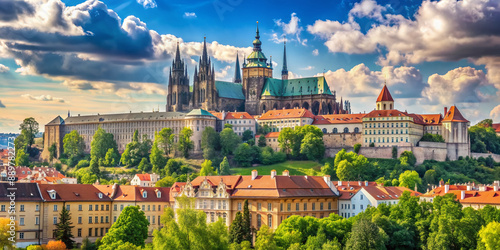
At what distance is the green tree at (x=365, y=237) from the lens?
72.7 metres

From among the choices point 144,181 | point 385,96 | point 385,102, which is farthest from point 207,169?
point 385,96

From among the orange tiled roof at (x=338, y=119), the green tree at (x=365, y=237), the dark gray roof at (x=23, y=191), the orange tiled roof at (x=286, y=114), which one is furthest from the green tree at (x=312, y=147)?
the green tree at (x=365, y=237)

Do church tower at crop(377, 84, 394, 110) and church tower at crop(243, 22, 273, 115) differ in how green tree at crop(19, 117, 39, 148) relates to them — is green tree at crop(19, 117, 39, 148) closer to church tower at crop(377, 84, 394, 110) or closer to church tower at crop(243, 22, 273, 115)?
church tower at crop(243, 22, 273, 115)

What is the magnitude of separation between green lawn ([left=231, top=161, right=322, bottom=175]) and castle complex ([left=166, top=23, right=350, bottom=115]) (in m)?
27.1

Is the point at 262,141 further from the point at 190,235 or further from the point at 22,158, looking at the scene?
the point at 190,235

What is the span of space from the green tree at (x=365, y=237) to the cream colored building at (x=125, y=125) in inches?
3204

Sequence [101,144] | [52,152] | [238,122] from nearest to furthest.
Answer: [238,122] → [101,144] → [52,152]

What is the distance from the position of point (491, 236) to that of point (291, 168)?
2778 inches

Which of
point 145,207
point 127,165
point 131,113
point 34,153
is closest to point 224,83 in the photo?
point 131,113

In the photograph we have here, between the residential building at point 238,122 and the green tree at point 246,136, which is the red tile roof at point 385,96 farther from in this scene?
the residential building at point 238,122

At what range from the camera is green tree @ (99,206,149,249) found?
76.5 meters

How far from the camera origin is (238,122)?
16112cm

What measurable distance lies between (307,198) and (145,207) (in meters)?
18.9

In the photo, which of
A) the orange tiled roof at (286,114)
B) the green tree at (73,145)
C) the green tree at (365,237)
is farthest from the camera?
the green tree at (73,145)
